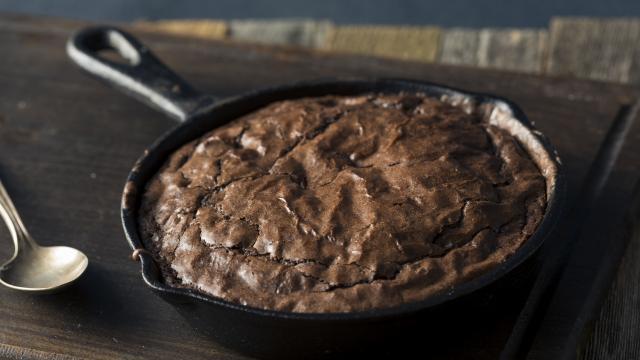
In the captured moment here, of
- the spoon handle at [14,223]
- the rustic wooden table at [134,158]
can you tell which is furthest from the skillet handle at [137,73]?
the spoon handle at [14,223]

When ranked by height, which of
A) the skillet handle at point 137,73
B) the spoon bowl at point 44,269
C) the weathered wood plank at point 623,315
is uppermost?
the skillet handle at point 137,73

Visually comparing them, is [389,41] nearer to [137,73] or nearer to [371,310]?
[137,73]

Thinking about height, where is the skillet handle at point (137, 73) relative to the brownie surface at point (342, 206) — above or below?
below

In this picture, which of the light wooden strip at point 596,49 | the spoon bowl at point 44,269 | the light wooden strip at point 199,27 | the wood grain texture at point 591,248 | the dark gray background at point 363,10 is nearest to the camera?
the wood grain texture at point 591,248

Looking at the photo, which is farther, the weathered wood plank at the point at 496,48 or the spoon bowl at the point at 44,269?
the weathered wood plank at the point at 496,48

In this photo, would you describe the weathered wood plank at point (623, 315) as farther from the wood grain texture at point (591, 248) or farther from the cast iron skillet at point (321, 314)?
the cast iron skillet at point (321, 314)

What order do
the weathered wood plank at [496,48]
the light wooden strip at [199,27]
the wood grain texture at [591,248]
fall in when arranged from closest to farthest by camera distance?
the wood grain texture at [591,248]
the weathered wood plank at [496,48]
the light wooden strip at [199,27]
